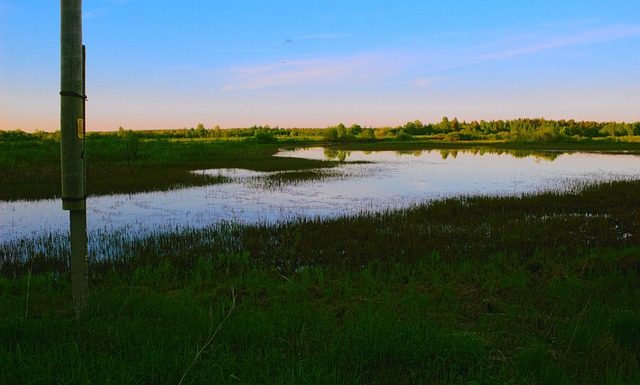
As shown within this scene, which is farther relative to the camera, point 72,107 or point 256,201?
point 256,201

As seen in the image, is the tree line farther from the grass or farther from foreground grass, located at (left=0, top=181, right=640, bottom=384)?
foreground grass, located at (left=0, top=181, right=640, bottom=384)

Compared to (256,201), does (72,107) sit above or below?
above

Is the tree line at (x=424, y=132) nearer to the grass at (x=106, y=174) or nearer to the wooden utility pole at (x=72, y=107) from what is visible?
the grass at (x=106, y=174)

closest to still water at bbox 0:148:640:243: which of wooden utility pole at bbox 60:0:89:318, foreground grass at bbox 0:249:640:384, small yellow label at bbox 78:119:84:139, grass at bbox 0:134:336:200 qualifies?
grass at bbox 0:134:336:200

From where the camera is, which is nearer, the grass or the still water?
the still water

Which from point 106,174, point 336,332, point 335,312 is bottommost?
point 335,312

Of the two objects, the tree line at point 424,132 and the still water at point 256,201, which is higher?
the tree line at point 424,132

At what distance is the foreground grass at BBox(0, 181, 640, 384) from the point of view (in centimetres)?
443

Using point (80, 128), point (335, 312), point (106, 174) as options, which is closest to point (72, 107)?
point (80, 128)

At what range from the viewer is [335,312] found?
6406 mm

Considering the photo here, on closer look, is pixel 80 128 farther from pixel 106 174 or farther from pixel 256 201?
pixel 106 174

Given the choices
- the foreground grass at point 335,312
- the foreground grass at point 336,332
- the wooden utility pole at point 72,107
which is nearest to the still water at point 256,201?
the foreground grass at point 335,312

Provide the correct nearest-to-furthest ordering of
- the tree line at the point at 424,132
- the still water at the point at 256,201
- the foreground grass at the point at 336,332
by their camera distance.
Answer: the foreground grass at the point at 336,332, the still water at the point at 256,201, the tree line at the point at 424,132

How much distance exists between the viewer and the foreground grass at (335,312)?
14.5 ft
